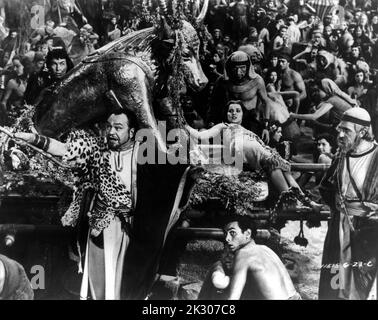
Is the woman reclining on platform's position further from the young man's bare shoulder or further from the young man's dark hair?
the young man's bare shoulder

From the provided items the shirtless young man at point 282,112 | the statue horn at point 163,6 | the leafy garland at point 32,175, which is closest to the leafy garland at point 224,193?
→ the shirtless young man at point 282,112

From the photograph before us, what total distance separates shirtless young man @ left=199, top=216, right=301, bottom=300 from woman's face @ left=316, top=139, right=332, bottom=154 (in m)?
0.97

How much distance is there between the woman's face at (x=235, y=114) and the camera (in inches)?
198

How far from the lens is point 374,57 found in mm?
5168

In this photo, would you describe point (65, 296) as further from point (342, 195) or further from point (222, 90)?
point (342, 195)

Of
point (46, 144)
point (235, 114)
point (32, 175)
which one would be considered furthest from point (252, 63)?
point (32, 175)

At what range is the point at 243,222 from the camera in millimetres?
4953

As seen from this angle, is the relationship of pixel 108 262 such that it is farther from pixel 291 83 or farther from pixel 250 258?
pixel 291 83

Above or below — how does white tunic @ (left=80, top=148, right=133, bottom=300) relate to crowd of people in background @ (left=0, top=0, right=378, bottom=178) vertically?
below

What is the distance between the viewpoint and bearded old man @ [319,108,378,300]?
16.5ft

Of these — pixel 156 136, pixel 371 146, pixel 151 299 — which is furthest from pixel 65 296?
pixel 371 146

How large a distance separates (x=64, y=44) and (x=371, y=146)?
319cm

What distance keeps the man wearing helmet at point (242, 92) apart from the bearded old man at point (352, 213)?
31.8 inches

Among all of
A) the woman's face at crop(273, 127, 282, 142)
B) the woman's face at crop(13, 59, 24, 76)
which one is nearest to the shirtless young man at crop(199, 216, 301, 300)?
the woman's face at crop(273, 127, 282, 142)
